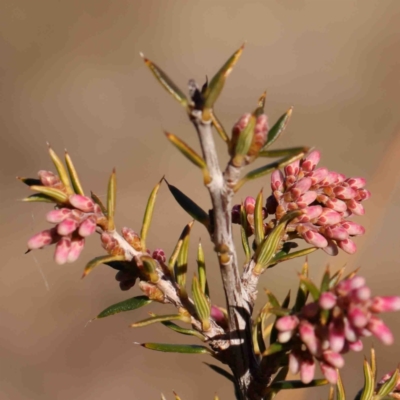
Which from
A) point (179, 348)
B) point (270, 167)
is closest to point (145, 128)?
point (179, 348)

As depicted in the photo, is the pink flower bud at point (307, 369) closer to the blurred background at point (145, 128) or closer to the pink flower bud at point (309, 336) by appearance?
the pink flower bud at point (309, 336)

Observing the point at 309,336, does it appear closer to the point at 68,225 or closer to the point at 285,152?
the point at 285,152

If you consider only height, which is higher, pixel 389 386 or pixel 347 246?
pixel 347 246

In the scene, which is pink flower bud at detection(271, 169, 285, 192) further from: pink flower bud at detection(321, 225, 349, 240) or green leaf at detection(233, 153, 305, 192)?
green leaf at detection(233, 153, 305, 192)

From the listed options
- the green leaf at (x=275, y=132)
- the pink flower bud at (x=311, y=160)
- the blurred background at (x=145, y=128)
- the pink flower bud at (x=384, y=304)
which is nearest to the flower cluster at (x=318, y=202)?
the pink flower bud at (x=311, y=160)

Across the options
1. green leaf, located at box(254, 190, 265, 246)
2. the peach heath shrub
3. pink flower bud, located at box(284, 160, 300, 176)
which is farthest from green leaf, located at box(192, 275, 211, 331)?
pink flower bud, located at box(284, 160, 300, 176)

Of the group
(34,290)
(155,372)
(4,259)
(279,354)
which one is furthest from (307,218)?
(4,259)
